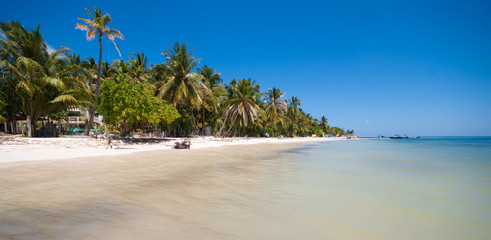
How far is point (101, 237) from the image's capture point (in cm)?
228

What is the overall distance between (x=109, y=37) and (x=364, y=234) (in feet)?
66.0

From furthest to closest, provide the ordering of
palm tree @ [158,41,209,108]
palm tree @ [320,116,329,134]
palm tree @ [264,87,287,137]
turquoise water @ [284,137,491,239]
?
palm tree @ [320,116,329,134] < palm tree @ [264,87,287,137] < palm tree @ [158,41,209,108] < turquoise water @ [284,137,491,239]

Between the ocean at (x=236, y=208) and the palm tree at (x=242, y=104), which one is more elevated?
the palm tree at (x=242, y=104)

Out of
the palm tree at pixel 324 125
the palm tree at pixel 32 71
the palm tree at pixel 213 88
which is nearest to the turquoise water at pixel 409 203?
the palm tree at pixel 32 71

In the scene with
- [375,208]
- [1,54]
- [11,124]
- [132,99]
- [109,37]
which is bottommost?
[375,208]

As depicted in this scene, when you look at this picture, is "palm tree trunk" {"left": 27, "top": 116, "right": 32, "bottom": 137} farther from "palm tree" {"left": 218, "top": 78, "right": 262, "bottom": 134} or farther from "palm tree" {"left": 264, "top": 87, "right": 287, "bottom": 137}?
"palm tree" {"left": 264, "top": 87, "right": 287, "bottom": 137}

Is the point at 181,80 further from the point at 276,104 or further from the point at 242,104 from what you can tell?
the point at 276,104

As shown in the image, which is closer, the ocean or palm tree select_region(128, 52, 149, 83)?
the ocean

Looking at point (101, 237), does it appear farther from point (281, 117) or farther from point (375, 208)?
point (281, 117)

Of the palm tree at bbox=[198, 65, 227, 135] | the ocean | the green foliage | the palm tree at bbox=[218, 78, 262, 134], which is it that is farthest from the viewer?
the palm tree at bbox=[198, 65, 227, 135]

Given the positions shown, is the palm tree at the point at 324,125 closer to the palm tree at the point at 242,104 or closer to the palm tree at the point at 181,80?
→ the palm tree at the point at 242,104

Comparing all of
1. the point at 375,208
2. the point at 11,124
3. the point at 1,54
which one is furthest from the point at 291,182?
the point at 11,124

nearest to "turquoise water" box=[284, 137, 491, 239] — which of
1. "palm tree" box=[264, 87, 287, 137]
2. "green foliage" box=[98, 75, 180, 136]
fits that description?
"green foliage" box=[98, 75, 180, 136]

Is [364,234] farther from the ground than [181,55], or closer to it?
closer to it
